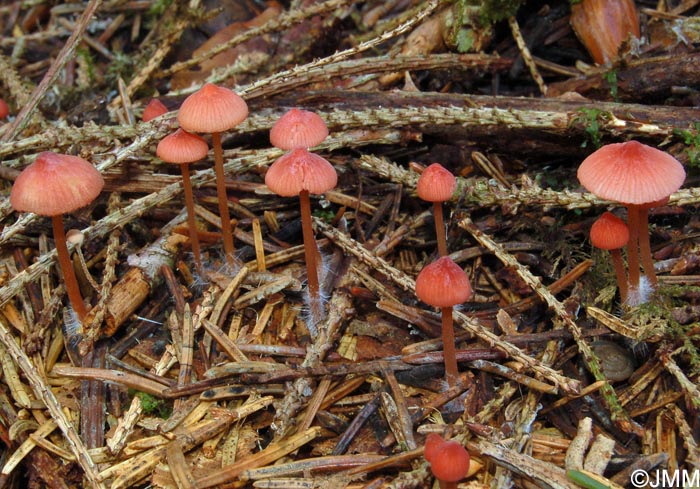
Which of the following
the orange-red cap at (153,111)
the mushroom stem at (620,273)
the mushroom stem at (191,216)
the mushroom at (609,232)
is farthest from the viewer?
the orange-red cap at (153,111)

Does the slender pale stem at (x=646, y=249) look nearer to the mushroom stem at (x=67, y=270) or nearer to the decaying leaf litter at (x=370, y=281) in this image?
the decaying leaf litter at (x=370, y=281)

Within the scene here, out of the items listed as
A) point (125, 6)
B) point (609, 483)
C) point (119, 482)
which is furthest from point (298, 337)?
point (125, 6)

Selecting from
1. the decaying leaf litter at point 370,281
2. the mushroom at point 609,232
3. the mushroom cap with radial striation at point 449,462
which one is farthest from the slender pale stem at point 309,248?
the mushroom at point 609,232

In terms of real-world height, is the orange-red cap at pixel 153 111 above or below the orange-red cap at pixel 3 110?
below

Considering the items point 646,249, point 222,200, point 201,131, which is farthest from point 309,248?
point 646,249

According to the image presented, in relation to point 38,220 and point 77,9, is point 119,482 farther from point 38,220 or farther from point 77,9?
point 77,9

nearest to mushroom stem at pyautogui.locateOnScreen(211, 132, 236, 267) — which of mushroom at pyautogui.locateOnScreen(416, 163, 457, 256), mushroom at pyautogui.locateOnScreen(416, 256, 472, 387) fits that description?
mushroom at pyautogui.locateOnScreen(416, 163, 457, 256)

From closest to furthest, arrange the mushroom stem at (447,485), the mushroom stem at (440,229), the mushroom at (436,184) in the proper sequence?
the mushroom stem at (447,485) < the mushroom at (436,184) < the mushroom stem at (440,229)

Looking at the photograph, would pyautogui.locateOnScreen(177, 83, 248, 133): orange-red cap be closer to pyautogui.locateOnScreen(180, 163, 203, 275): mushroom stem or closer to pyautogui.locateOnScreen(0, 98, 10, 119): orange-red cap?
pyautogui.locateOnScreen(180, 163, 203, 275): mushroom stem
